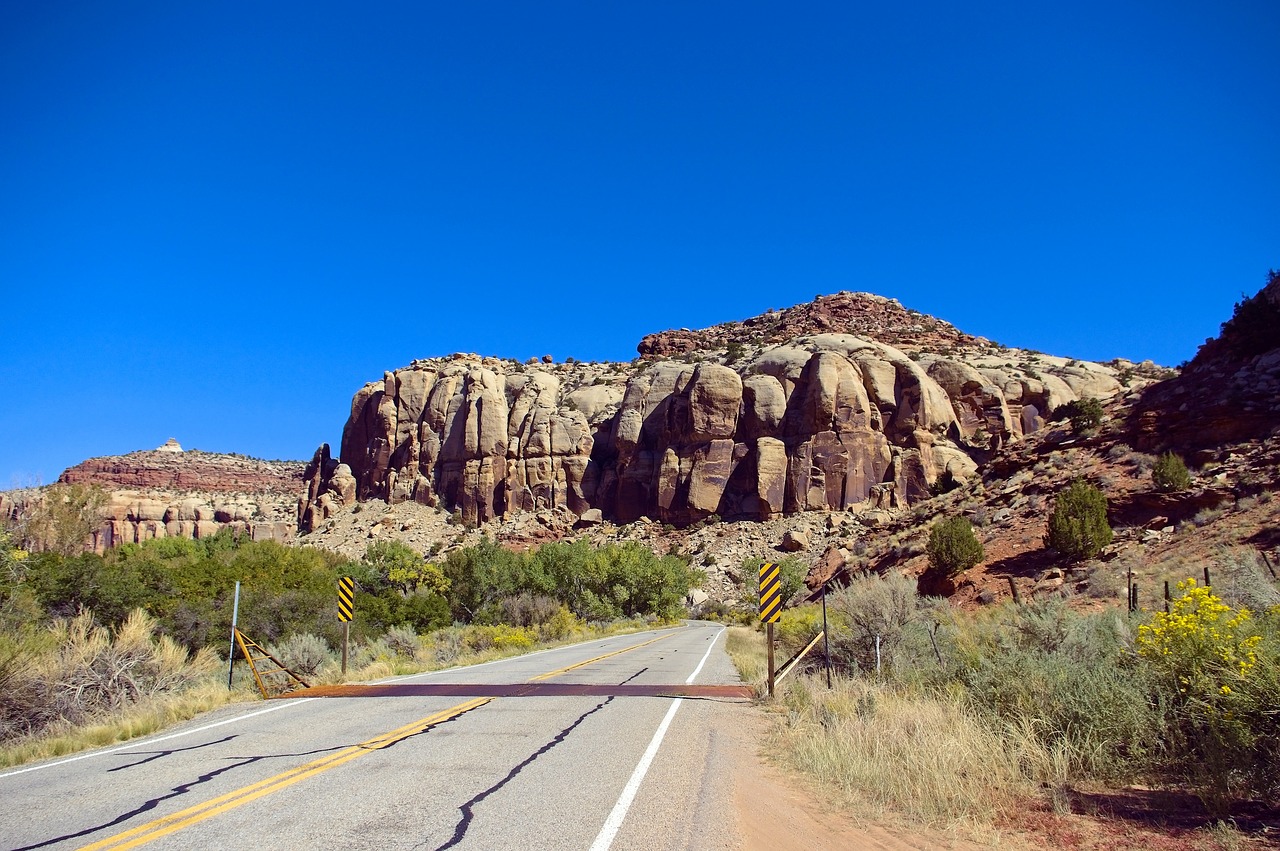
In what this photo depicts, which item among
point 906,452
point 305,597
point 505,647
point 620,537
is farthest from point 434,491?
point 505,647

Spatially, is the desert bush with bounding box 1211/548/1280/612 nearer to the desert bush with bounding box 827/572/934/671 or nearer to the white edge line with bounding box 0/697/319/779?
the desert bush with bounding box 827/572/934/671

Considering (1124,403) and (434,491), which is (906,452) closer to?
(1124,403)

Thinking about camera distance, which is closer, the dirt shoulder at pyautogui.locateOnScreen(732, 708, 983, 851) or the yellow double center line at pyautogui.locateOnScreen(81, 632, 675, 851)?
the yellow double center line at pyautogui.locateOnScreen(81, 632, 675, 851)

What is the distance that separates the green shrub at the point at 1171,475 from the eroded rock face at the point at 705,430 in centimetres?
3735

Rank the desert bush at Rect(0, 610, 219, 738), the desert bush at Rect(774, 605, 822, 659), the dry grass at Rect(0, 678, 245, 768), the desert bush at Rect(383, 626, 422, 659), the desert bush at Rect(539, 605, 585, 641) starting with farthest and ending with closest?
the desert bush at Rect(539, 605, 585, 641) < the desert bush at Rect(383, 626, 422, 659) < the desert bush at Rect(774, 605, 822, 659) < the desert bush at Rect(0, 610, 219, 738) < the dry grass at Rect(0, 678, 245, 768)

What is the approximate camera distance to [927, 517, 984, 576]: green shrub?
1078 inches

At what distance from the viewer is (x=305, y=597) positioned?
30422 mm

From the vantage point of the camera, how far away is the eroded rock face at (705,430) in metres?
68.7

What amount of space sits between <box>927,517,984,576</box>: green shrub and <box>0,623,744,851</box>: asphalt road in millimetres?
18429

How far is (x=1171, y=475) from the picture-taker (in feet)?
82.7

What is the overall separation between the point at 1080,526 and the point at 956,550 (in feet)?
14.4

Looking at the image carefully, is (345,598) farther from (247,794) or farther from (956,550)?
(956,550)

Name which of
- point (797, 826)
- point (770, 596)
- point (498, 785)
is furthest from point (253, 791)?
point (770, 596)

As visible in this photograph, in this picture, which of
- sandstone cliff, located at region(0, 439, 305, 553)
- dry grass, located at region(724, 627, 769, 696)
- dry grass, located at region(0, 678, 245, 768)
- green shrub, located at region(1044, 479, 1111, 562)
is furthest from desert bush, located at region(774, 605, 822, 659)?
sandstone cliff, located at region(0, 439, 305, 553)
